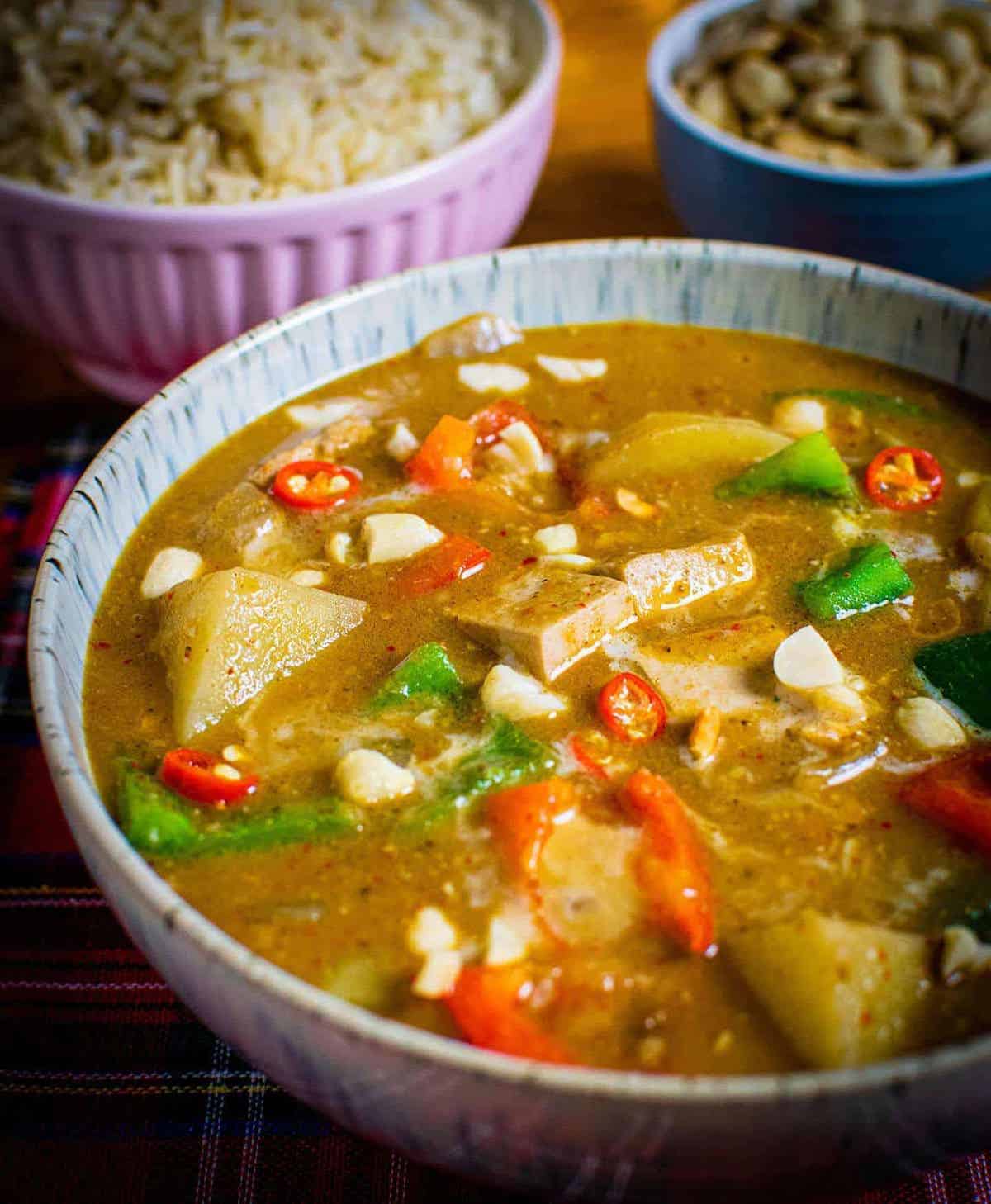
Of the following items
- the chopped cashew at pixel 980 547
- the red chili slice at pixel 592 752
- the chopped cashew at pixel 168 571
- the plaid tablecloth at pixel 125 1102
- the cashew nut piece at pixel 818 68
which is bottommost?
the plaid tablecloth at pixel 125 1102

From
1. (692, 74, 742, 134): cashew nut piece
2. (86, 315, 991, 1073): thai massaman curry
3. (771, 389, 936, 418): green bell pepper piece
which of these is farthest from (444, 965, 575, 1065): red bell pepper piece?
(692, 74, 742, 134): cashew nut piece

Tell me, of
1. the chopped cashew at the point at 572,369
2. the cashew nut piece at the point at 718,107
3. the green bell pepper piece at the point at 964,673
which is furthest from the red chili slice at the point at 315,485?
the cashew nut piece at the point at 718,107

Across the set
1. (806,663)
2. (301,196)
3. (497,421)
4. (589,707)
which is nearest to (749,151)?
(301,196)

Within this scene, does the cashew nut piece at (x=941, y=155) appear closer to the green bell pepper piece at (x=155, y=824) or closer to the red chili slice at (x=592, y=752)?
the red chili slice at (x=592, y=752)

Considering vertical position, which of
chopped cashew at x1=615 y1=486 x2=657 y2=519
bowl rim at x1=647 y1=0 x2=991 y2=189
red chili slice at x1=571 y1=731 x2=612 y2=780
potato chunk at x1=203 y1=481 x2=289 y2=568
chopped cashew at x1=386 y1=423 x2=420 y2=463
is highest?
bowl rim at x1=647 y1=0 x2=991 y2=189

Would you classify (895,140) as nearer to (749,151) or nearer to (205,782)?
(749,151)

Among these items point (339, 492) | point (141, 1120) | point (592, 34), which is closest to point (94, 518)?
point (339, 492)

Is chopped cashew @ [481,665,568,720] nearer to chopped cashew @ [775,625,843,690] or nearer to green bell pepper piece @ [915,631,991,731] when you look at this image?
chopped cashew @ [775,625,843,690]

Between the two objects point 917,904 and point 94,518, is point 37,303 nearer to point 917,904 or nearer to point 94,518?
point 94,518
